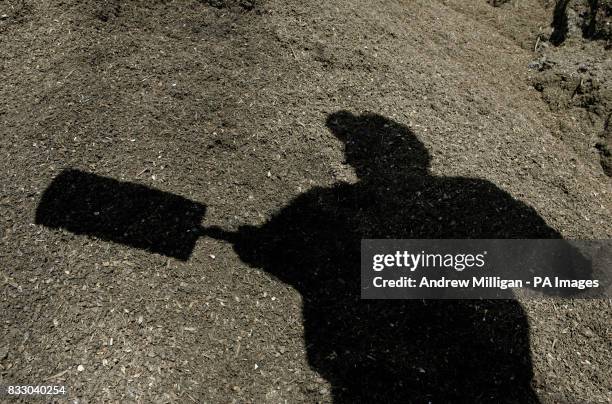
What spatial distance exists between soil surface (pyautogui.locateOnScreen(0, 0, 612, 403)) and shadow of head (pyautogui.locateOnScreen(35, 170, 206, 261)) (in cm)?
2

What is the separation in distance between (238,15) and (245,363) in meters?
3.32

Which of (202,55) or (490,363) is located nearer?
(490,363)

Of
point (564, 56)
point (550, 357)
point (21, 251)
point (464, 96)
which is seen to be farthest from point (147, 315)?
point (564, 56)

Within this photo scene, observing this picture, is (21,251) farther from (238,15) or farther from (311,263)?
(238,15)

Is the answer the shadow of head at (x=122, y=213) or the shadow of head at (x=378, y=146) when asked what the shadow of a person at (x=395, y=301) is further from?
the shadow of head at (x=122, y=213)

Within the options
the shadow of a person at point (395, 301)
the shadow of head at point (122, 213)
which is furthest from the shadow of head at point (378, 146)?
the shadow of head at point (122, 213)

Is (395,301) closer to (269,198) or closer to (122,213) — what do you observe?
(269,198)

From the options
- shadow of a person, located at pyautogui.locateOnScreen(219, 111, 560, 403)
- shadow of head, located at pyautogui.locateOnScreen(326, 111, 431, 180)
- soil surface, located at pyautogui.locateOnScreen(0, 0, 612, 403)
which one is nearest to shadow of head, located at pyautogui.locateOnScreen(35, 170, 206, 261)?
soil surface, located at pyautogui.locateOnScreen(0, 0, 612, 403)

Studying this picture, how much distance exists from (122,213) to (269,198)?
1.10 m

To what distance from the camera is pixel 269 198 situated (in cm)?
395

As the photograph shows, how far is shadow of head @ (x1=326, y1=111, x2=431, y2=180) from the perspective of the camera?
13.8 ft

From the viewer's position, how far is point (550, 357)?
3479 mm

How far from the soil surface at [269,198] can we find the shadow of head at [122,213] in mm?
18

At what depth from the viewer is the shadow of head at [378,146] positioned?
4.20 meters
